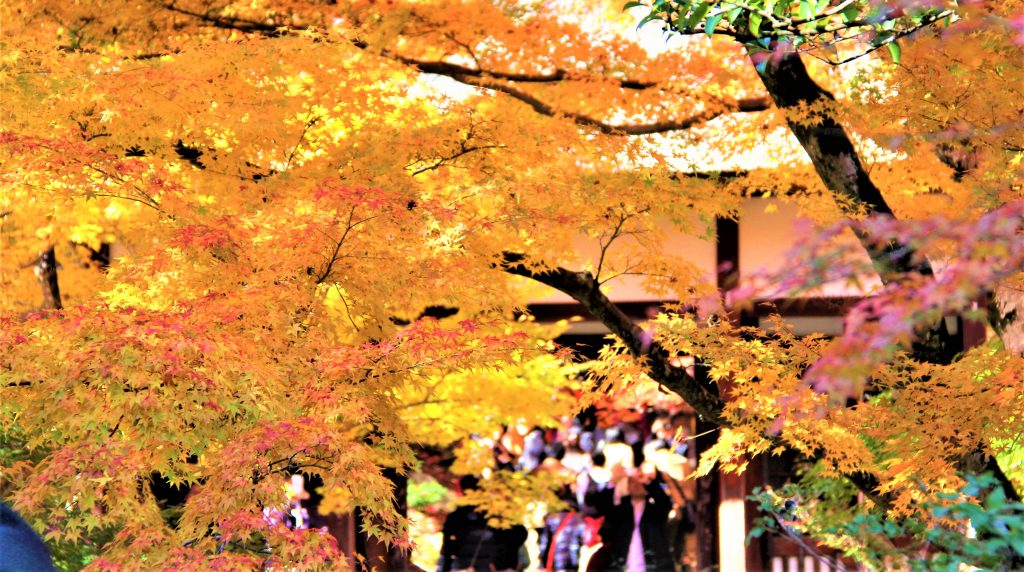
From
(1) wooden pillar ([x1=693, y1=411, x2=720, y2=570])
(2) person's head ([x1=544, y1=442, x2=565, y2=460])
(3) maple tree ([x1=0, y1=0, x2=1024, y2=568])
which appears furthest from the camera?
(2) person's head ([x1=544, y1=442, x2=565, y2=460])

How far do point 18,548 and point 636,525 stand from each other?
1063cm

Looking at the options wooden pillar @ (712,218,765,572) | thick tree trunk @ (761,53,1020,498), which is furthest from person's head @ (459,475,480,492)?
thick tree trunk @ (761,53,1020,498)

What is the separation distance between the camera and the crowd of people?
41.0ft

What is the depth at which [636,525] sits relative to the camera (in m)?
12.7

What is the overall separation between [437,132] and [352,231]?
40.8 inches

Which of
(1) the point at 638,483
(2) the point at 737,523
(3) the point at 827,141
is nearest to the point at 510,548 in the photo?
(1) the point at 638,483

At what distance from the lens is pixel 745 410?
7.05 meters

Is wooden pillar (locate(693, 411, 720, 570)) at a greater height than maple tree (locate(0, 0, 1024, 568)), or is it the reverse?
maple tree (locate(0, 0, 1024, 568))

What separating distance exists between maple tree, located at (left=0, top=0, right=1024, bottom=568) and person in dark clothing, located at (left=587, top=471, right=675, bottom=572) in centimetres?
490

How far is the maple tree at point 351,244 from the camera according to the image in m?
4.96

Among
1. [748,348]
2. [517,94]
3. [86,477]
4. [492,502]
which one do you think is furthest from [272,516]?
[492,502]

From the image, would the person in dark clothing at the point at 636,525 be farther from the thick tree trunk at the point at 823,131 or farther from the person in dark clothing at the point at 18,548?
the person in dark clothing at the point at 18,548

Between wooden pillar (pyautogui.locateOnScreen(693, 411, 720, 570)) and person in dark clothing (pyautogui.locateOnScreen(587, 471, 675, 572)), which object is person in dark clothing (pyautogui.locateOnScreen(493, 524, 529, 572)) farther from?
wooden pillar (pyautogui.locateOnScreen(693, 411, 720, 570))

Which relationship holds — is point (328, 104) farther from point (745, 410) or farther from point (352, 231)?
point (745, 410)
